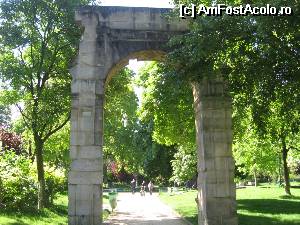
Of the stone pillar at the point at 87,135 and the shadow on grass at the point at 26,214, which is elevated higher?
the stone pillar at the point at 87,135

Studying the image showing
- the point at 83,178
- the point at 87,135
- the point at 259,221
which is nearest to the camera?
the point at 83,178

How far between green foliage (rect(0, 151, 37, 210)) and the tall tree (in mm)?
437

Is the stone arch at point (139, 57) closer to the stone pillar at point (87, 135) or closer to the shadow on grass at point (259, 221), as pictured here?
the stone pillar at point (87, 135)

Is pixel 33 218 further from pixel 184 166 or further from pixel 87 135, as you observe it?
pixel 184 166

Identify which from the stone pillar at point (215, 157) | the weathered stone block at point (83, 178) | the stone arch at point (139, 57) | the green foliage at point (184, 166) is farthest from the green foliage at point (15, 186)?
the green foliage at point (184, 166)

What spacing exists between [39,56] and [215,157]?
10031 millimetres

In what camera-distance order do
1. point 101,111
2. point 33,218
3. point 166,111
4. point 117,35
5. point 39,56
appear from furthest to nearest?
1. point 166,111
2. point 39,56
3. point 33,218
4. point 117,35
5. point 101,111

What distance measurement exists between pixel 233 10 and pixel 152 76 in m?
11.9

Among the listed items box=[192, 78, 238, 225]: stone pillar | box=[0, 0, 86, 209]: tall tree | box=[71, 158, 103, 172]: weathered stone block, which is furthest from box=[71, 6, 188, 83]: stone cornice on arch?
box=[0, 0, 86, 209]: tall tree

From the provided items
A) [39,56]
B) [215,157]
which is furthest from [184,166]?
[215,157]

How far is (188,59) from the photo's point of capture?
10039mm

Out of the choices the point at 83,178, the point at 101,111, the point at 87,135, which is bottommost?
the point at 83,178

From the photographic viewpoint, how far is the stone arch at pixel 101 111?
1093 centimetres

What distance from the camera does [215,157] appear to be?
451 inches
